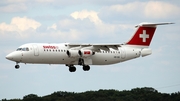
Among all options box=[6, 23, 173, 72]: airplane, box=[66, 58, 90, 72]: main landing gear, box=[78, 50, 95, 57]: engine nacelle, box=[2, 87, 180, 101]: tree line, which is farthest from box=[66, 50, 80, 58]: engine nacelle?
box=[2, 87, 180, 101]: tree line

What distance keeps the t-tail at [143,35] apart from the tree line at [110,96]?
11179mm

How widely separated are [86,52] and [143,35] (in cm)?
820

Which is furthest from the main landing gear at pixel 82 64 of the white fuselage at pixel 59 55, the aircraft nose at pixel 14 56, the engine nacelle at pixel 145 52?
the aircraft nose at pixel 14 56

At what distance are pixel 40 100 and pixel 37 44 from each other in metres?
18.5

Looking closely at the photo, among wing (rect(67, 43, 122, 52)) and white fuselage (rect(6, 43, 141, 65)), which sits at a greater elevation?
wing (rect(67, 43, 122, 52))


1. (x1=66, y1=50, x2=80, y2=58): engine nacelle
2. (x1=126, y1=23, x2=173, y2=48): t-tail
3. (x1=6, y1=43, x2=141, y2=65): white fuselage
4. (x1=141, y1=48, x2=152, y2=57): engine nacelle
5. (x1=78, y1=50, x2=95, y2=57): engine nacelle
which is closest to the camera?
(x1=6, y1=43, x2=141, y2=65): white fuselage

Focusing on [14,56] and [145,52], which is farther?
[145,52]

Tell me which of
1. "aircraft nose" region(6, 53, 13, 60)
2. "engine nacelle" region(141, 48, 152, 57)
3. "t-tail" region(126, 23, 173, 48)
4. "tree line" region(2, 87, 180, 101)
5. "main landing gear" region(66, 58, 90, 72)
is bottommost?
"tree line" region(2, 87, 180, 101)

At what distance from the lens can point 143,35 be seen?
91.7 meters

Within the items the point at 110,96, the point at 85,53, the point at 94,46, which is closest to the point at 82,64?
the point at 85,53

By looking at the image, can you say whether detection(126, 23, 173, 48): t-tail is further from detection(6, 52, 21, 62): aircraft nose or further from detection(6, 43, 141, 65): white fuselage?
detection(6, 52, 21, 62): aircraft nose

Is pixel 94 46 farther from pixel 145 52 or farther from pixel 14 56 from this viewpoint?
pixel 14 56

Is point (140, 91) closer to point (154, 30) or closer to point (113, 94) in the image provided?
point (113, 94)

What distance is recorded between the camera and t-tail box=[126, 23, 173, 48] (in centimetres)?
9112
